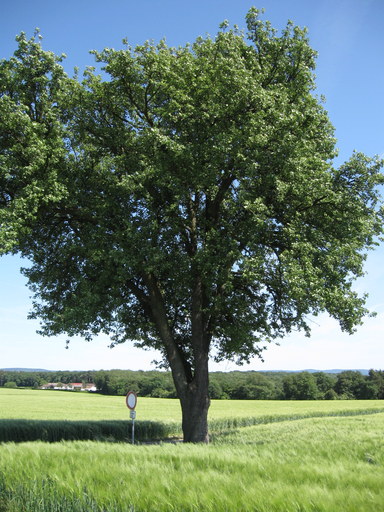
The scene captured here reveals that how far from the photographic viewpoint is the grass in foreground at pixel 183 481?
470cm

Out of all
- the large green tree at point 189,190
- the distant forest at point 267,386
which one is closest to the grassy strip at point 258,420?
the large green tree at point 189,190

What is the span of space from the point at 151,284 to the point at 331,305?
7.85 metres

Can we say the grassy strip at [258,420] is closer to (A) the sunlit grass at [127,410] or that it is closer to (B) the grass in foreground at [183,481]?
(A) the sunlit grass at [127,410]

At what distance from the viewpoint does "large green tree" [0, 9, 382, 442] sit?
1545cm

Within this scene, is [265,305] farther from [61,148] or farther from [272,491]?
[272,491]

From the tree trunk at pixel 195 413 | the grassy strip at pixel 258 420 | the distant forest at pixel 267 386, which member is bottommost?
the distant forest at pixel 267 386

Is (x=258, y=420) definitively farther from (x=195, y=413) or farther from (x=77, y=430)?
(x=195, y=413)

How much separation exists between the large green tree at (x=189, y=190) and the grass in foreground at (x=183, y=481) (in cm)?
800

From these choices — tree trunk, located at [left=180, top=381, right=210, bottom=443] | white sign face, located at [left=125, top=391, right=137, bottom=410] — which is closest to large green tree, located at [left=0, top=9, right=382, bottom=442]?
tree trunk, located at [left=180, top=381, right=210, bottom=443]

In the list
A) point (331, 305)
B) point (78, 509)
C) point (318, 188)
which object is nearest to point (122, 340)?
point (331, 305)

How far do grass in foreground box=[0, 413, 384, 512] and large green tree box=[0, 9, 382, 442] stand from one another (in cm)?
800

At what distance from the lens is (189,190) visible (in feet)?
56.5

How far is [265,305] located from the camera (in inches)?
767

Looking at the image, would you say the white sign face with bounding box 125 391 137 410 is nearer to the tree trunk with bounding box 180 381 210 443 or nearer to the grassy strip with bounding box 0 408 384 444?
the grassy strip with bounding box 0 408 384 444
